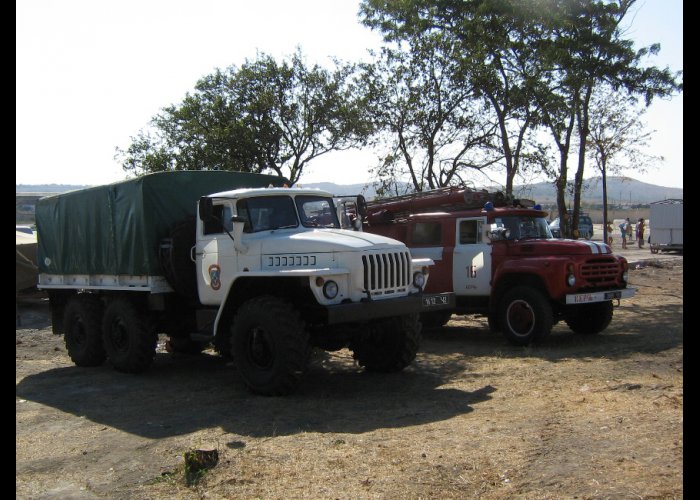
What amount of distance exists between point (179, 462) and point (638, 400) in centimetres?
433

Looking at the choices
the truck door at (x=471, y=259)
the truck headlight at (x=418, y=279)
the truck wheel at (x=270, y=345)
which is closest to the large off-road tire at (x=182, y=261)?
the truck wheel at (x=270, y=345)

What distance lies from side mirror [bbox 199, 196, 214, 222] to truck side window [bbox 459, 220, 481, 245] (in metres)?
4.81

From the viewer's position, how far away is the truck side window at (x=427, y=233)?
1220cm

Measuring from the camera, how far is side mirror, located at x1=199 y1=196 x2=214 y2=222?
28.2 ft

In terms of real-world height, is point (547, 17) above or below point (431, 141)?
above

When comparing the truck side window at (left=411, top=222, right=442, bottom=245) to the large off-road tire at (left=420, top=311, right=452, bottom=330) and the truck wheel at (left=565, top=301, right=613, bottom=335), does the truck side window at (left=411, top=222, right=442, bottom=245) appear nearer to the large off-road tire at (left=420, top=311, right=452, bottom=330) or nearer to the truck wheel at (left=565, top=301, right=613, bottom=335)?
the large off-road tire at (left=420, top=311, right=452, bottom=330)

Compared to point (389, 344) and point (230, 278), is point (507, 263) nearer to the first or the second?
point (389, 344)

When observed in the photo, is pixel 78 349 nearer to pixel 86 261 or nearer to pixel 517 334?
pixel 86 261

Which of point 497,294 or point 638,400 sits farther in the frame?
point 497,294

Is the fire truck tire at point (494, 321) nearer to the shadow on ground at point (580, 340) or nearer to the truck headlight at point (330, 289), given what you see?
the shadow on ground at point (580, 340)

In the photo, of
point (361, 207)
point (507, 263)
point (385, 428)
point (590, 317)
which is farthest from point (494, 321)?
point (385, 428)

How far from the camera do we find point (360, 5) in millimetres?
18797
